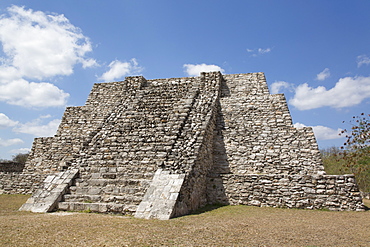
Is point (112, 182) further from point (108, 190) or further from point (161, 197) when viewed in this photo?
point (161, 197)

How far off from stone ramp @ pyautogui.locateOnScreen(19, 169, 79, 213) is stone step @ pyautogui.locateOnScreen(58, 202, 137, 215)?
260 millimetres

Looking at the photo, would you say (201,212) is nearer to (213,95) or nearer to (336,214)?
(336,214)

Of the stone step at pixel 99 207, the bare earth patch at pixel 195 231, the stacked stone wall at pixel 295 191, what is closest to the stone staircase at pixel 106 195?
the stone step at pixel 99 207

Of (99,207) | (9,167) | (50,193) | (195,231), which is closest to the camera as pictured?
(195,231)

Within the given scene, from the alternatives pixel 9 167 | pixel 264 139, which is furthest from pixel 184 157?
pixel 9 167

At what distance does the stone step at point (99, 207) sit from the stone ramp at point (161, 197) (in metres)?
0.42

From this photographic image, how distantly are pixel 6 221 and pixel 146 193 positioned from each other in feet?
9.75

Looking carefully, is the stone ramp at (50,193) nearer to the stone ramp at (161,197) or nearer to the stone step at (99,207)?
the stone step at (99,207)

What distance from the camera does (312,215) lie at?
637 cm

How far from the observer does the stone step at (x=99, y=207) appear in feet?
20.5

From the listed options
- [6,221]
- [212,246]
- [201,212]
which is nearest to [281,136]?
[201,212]

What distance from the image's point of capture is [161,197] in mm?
6168

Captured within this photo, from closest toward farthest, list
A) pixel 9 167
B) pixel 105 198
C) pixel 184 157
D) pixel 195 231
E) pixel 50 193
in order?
pixel 195 231, pixel 105 198, pixel 50 193, pixel 184 157, pixel 9 167

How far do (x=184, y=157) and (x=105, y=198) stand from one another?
98.2 inches
